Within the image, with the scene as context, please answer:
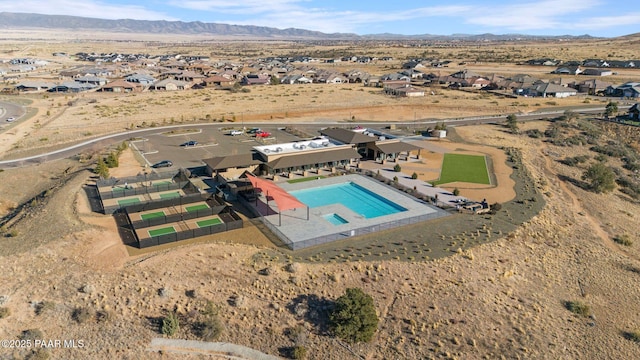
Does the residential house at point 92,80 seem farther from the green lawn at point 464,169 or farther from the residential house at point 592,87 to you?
the residential house at point 592,87

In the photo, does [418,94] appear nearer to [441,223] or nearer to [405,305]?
[441,223]

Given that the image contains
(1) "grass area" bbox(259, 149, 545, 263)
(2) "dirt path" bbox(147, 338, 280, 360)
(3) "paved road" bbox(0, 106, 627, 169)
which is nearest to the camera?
(2) "dirt path" bbox(147, 338, 280, 360)

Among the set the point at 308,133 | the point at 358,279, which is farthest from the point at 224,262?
the point at 308,133

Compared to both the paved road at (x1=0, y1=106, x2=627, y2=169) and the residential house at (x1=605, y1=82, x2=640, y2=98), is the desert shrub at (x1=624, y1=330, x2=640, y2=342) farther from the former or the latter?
the residential house at (x1=605, y1=82, x2=640, y2=98)

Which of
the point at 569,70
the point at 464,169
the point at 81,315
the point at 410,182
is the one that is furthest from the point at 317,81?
the point at 81,315

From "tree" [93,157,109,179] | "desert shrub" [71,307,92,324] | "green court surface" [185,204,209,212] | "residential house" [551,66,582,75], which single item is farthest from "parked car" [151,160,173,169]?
"residential house" [551,66,582,75]

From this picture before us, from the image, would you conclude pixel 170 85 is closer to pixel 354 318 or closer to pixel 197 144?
pixel 197 144
